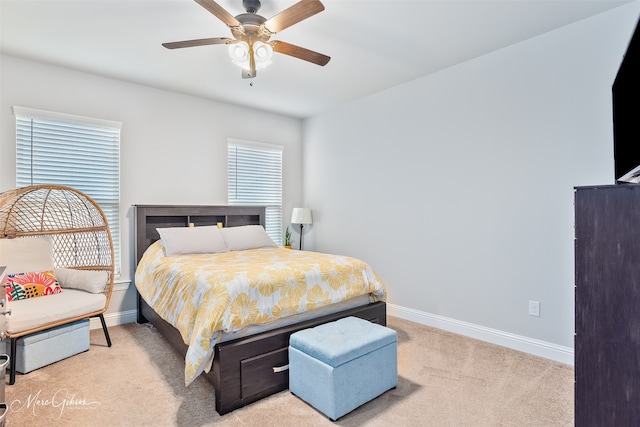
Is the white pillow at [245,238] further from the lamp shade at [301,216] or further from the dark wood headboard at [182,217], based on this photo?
the lamp shade at [301,216]

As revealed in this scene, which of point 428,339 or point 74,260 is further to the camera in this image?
point 74,260

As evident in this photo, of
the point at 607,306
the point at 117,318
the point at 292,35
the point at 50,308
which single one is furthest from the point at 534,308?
the point at 117,318

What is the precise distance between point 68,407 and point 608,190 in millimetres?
3023

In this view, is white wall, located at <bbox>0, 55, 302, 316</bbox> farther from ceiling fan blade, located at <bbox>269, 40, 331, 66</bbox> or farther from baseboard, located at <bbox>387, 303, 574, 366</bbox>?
baseboard, located at <bbox>387, 303, 574, 366</bbox>

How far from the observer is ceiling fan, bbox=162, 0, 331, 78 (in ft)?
6.73

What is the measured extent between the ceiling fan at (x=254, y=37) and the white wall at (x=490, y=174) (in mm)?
1602

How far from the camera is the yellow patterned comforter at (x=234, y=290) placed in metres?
2.07

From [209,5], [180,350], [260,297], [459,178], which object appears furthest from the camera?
[459,178]

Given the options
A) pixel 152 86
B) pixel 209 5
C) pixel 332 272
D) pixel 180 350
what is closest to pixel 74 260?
pixel 180 350

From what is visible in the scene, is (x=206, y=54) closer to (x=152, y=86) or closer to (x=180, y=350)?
(x=152, y=86)

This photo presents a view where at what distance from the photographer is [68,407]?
2.13 metres

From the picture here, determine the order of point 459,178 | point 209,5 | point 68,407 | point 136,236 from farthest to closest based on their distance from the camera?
point 136,236 < point 459,178 < point 68,407 < point 209,5

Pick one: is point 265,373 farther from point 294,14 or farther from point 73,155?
point 73,155

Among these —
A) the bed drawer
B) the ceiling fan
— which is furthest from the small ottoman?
the ceiling fan
